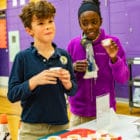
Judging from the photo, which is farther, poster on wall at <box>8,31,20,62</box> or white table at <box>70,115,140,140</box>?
poster on wall at <box>8,31,20,62</box>

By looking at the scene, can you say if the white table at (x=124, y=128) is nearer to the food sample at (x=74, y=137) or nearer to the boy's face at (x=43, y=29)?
the food sample at (x=74, y=137)

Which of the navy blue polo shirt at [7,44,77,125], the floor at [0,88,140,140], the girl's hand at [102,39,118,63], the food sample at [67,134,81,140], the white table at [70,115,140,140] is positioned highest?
the girl's hand at [102,39,118,63]

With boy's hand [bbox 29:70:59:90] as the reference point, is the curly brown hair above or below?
above

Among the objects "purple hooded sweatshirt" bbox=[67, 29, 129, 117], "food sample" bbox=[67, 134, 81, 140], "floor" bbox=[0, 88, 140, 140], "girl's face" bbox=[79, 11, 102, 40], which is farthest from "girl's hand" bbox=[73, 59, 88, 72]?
"floor" bbox=[0, 88, 140, 140]

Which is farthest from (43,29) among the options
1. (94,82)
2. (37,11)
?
(94,82)

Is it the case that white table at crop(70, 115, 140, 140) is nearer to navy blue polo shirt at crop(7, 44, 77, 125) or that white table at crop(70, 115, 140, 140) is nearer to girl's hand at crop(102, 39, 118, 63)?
navy blue polo shirt at crop(7, 44, 77, 125)

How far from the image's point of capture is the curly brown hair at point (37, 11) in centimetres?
145

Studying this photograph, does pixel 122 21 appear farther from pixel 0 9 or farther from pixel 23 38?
pixel 0 9

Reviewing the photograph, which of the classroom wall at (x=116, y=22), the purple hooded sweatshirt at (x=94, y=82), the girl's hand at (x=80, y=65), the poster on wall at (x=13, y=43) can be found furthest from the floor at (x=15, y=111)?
the girl's hand at (x=80, y=65)


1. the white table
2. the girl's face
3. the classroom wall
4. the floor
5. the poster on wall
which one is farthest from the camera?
the poster on wall

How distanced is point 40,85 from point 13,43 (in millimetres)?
4892

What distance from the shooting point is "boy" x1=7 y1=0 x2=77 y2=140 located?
4.76ft

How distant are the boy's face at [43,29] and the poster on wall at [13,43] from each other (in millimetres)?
4686

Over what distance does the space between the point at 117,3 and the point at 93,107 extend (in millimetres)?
2953
